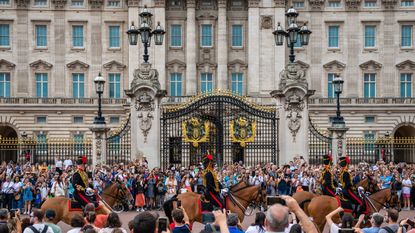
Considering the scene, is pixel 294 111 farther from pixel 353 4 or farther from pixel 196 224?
pixel 353 4

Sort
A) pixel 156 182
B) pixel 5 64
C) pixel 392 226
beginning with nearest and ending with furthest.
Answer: pixel 392 226
pixel 156 182
pixel 5 64

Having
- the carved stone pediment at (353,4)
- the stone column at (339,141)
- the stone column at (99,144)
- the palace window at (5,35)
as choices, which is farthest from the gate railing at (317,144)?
the palace window at (5,35)

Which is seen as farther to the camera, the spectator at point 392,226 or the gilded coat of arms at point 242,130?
the gilded coat of arms at point 242,130

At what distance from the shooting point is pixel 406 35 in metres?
63.2

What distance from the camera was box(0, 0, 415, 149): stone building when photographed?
61812 mm

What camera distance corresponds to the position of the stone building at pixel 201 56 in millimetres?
61812

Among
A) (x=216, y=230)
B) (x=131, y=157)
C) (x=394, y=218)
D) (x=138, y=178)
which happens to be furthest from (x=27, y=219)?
(x=131, y=157)

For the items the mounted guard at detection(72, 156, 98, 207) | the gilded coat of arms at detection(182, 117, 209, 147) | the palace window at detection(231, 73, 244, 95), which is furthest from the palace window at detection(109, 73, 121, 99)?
the mounted guard at detection(72, 156, 98, 207)

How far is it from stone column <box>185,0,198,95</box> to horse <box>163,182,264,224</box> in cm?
4178

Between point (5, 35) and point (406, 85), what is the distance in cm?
3459

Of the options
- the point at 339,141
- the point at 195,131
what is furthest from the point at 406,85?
the point at 195,131

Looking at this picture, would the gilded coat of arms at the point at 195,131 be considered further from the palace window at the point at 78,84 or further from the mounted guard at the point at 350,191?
the palace window at the point at 78,84

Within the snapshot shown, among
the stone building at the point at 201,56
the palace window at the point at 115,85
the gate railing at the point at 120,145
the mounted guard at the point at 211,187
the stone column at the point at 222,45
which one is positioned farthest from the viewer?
the palace window at the point at 115,85

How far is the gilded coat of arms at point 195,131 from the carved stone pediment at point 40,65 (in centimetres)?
3017
